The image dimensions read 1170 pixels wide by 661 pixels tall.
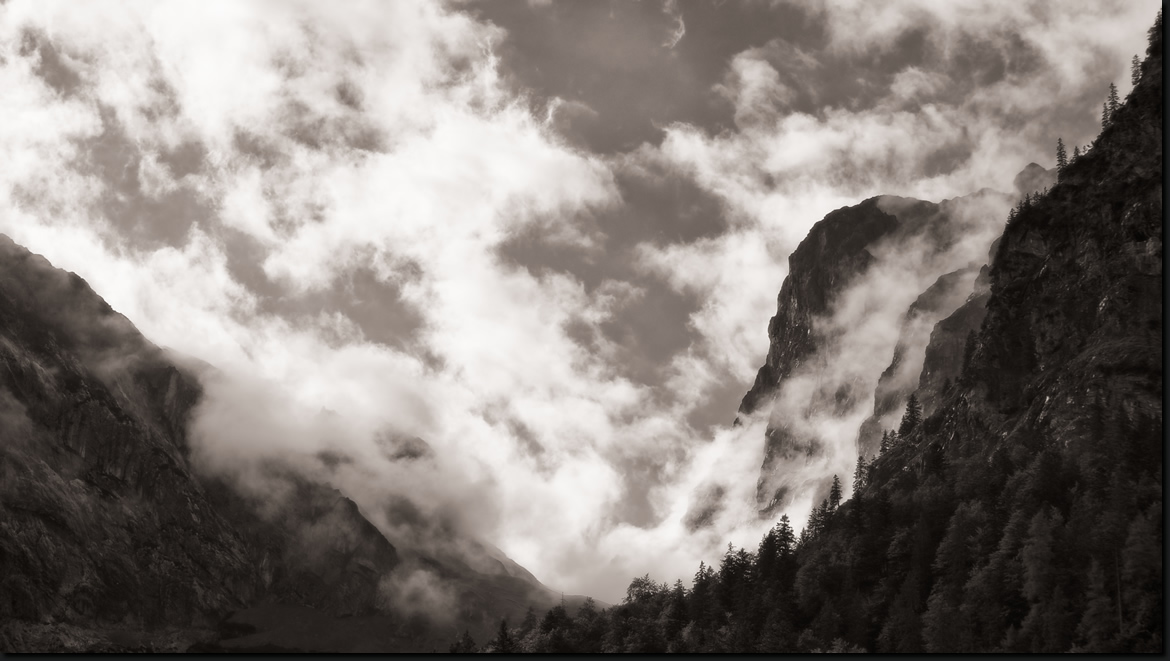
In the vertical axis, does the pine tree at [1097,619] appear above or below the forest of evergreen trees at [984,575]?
Result: below

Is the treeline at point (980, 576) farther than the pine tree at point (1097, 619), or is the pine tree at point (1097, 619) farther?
the treeline at point (980, 576)

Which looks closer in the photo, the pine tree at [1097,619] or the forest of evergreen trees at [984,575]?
the pine tree at [1097,619]

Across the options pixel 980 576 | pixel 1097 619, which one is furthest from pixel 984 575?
pixel 1097 619

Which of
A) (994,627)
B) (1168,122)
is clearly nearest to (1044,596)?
(994,627)

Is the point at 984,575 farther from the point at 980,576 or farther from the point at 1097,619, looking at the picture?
the point at 1097,619

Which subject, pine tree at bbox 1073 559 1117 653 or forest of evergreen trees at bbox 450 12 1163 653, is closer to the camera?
pine tree at bbox 1073 559 1117 653

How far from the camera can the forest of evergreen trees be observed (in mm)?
129625

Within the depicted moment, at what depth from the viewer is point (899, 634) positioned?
502 ft

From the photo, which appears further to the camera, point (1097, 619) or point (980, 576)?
point (980, 576)

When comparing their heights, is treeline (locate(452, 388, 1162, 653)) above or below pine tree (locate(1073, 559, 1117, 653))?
above

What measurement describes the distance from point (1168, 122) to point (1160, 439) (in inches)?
2419

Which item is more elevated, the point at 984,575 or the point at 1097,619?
the point at 984,575

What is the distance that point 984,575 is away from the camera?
15112cm

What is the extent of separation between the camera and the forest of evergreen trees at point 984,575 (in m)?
130
